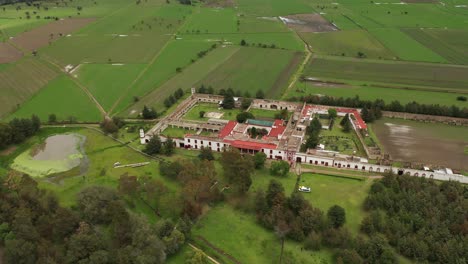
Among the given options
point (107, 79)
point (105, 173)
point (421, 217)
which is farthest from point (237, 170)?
point (107, 79)

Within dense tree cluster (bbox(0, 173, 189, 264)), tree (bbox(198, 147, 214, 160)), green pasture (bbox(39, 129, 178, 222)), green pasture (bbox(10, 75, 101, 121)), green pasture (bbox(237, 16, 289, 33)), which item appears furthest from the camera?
green pasture (bbox(237, 16, 289, 33))

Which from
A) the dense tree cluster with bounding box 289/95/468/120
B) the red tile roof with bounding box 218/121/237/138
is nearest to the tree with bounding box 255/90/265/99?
the dense tree cluster with bounding box 289/95/468/120

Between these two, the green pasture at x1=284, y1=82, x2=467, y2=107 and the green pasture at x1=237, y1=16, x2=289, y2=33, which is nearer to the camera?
the green pasture at x1=284, y1=82, x2=467, y2=107

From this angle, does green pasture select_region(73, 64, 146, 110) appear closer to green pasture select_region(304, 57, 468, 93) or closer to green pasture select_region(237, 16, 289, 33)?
green pasture select_region(304, 57, 468, 93)

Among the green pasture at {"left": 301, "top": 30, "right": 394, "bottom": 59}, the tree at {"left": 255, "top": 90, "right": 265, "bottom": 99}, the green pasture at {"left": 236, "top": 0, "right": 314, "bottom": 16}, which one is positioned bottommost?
the tree at {"left": 255, "top": 90, "right": 265, "bottom": 99}

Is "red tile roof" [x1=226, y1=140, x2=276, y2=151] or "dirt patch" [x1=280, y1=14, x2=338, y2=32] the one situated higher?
"dirt patch" [x1=280, y1=14, x2=338, y2=32]

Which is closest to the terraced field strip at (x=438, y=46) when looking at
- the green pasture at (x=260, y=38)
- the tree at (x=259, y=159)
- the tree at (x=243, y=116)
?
the green pasture at (x=260, y=38)

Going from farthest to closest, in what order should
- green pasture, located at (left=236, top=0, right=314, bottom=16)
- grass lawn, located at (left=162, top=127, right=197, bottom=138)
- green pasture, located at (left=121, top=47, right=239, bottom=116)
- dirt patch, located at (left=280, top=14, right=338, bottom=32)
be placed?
green pasture, located at (left=236, top=0, right=314, bottom=16) → dirt patch, located at (left=280, top=14, right=338, bottom=32) → green pasture, located at (left=121, top=47, right=239, bottom=116) → grass lawn, located at (left=162, top=127, right=197, bottom=138)
